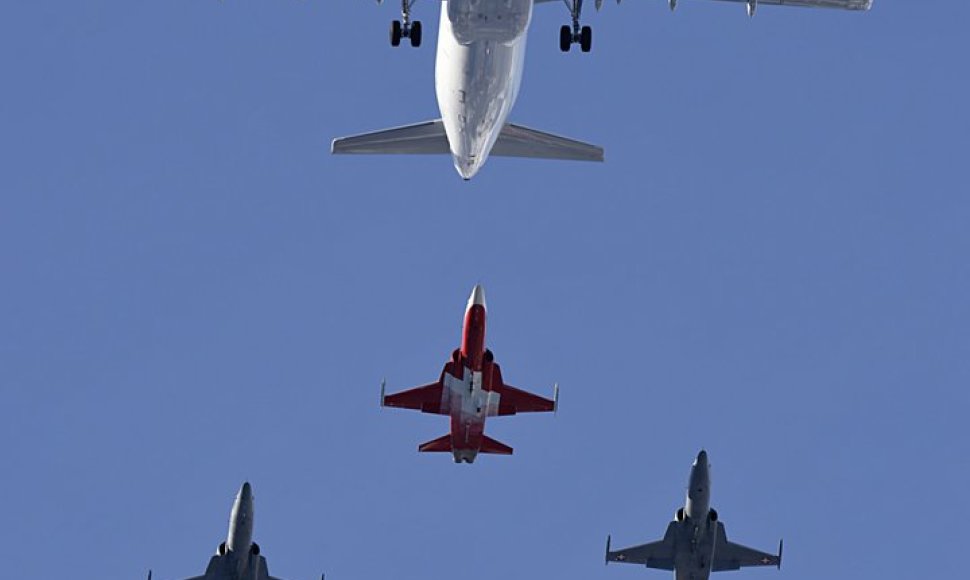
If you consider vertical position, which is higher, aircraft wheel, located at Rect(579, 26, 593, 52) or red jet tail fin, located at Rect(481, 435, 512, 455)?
aircraft wheel, located at Rect(579, 26, 593, 52)

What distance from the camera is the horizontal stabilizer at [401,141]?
7962 cm

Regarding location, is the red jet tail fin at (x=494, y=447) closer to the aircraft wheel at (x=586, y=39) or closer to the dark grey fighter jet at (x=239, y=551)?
the dark grey fighter jet at (x=239, y=551)

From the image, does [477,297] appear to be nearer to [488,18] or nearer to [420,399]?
[420,399]

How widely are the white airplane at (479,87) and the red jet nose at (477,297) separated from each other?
11475mm

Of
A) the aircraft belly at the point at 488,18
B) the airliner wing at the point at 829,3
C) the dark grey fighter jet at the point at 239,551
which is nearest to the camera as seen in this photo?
the aircraft belly at the point at 488,18

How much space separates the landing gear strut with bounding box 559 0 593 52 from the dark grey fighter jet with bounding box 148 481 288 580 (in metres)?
23.4

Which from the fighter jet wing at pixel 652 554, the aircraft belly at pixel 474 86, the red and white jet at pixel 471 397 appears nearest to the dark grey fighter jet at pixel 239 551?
the red and white jet at pixel 471 397

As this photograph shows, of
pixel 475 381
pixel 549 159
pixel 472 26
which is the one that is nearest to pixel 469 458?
pixel 475 381

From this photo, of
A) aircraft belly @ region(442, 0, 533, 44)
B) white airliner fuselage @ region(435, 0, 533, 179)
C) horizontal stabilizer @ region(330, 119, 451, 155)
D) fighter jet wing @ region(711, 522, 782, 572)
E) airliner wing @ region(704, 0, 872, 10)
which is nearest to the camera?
aircraft belly @ region(442, 0, 533, 44)

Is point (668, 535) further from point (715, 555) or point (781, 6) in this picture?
point (781, 6)

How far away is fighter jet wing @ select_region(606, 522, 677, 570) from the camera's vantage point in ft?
301

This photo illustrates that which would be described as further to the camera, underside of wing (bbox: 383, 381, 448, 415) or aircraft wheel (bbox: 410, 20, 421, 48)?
underside of wing (bbox: 383, 381, 448, 415)

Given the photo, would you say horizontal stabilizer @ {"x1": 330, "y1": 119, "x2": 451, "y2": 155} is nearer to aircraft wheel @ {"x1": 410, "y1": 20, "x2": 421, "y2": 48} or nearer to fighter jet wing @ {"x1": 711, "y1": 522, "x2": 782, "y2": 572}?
aircraft wheel @ {"x1": 410, "y1": 20, "x2": 421, "y2": 48}

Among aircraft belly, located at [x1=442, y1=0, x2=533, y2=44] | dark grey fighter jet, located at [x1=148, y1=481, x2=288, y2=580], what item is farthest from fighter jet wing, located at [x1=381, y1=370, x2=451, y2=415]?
aircraft belly, located at [x1=442, y1=0, x2=533, y2=44]
